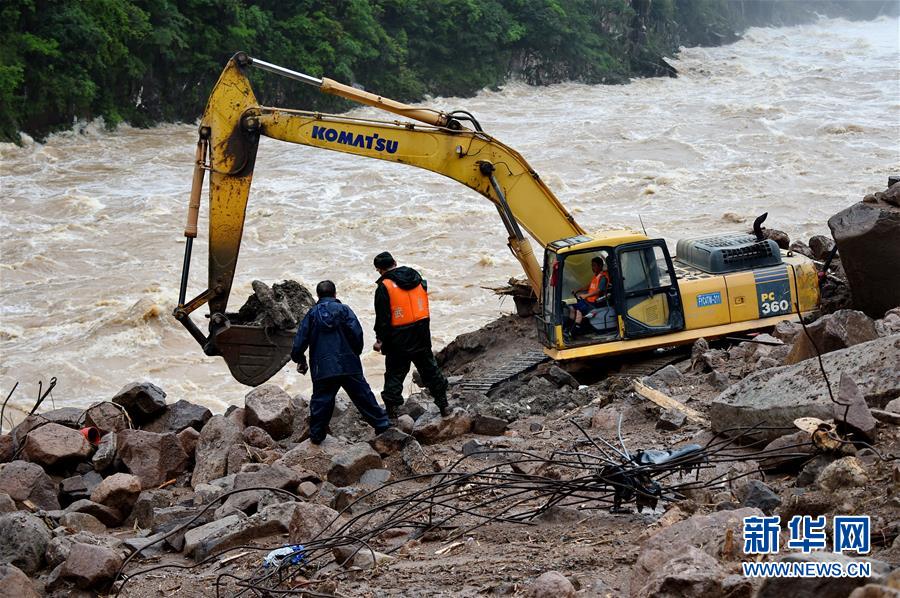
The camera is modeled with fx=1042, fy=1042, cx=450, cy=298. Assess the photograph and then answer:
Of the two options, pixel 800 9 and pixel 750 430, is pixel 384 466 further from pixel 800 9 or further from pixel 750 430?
pixel 800 9

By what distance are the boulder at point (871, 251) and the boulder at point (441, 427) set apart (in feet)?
15.0

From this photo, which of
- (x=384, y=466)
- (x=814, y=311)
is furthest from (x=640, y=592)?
(x=814, y=311)

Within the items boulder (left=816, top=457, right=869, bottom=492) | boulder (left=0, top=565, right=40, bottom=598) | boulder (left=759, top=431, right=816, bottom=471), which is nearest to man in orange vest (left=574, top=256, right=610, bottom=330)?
boulder (left=759, top=431, right=816, bottom=471)

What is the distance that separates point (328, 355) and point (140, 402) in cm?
239

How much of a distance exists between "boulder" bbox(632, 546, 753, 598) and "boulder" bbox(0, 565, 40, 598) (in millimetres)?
3221

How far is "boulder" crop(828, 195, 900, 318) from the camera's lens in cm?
1005

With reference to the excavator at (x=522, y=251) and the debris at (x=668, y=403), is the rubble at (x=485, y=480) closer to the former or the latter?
the debris at (x=668, y=403)

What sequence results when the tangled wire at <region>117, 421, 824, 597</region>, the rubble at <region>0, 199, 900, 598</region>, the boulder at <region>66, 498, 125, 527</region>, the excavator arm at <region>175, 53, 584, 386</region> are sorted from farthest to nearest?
1. the excavator arm at <region>175, 53, 584, 386</region>
2. the boulder at <region>66, 498, 125, 527</region>
3. the tangled wire at <region>117, 421, 824, 597</region>
4. the rubble at <region>0, 199, 900, 598</region>

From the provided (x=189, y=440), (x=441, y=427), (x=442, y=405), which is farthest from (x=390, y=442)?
(x=189, y=440)

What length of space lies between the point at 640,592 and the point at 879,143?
2737 centimetres

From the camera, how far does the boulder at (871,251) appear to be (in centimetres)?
1005

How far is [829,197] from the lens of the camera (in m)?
23.0

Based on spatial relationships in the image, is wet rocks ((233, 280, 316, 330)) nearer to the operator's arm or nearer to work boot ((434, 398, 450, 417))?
the operator's arm

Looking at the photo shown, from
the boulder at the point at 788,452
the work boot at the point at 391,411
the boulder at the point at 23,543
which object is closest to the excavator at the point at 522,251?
the work boot at the point at 391,411
